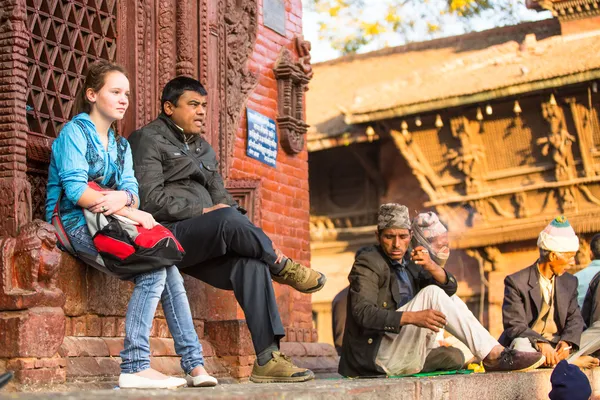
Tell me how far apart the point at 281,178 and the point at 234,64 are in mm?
1591

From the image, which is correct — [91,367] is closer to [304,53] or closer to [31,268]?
[31,268]

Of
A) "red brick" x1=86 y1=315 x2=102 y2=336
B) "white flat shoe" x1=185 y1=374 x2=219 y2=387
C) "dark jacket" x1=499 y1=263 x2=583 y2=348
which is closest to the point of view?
"white flat shoe" x1=185 y1=374 x2=219 y2=387

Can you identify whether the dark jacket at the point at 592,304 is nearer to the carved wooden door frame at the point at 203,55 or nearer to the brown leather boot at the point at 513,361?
the brown leather boot at the point at 513,361

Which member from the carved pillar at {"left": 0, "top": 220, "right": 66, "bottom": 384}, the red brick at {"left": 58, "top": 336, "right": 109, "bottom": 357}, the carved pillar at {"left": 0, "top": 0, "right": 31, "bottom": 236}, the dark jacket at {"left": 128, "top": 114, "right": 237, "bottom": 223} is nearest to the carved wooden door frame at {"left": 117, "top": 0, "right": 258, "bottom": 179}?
the dark jacket at {"left": 128, "top": 114, "right": 237, "bottom": 223}

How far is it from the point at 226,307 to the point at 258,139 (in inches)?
125

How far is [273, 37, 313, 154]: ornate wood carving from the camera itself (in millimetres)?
10562

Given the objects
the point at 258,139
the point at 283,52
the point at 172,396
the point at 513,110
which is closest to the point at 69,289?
the point at 172,396

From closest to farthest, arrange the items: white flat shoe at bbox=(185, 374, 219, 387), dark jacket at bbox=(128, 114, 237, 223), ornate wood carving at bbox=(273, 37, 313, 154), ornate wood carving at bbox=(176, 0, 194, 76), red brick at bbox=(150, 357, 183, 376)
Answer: white flat shoe at bbox=(185, 374, 219, 387) < dark jacket at bbox=(128, 114, 237, 223) < red brick at bbox=(150, 357, 183, 376) < ornate wood carving at bbox=(176, 0, 194, 76) < ornate wood carving at bbox=(273, 37, 313, 154)

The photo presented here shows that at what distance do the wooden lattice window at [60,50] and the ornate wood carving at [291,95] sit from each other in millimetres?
3160

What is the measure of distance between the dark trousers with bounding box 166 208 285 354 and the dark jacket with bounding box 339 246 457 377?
0.95 metres

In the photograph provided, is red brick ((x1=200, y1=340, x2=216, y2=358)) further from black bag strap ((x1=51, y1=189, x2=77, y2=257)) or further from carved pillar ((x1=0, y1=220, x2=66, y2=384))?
carved pillar ((x1=0, y1=220, x2=66, y2=384))

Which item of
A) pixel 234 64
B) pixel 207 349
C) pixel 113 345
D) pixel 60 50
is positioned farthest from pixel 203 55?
pixel 113 345

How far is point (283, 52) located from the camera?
10680mm

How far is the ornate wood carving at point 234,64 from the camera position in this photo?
9125mm
